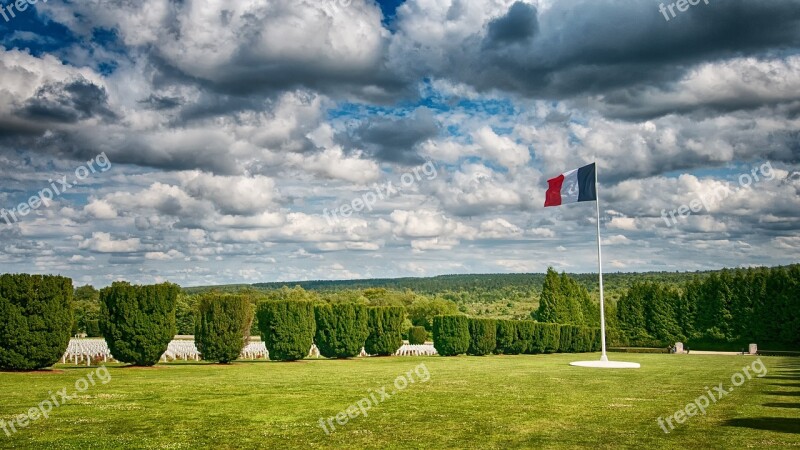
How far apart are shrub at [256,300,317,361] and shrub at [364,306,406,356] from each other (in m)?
6.76

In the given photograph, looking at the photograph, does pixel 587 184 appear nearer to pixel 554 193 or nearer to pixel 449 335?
pixel 554 193

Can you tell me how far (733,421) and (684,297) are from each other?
61.1 meters

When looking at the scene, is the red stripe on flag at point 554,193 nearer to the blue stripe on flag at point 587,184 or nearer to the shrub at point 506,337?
the blue stripe on flag at point 587,184

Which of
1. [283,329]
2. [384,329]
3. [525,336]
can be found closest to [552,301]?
[525,336]

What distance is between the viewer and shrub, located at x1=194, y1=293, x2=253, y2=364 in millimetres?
26578

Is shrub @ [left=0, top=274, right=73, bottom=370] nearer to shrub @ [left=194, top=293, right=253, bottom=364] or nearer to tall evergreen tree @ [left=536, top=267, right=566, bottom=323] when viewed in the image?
shrub @ [left=194, top=293, right=253, bottom=364]

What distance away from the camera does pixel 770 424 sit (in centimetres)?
1123

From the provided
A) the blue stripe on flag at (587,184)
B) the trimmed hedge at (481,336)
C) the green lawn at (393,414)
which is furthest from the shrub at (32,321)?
the trimmed hedge at (481,336)

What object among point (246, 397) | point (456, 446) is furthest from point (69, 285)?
point (456, 446)

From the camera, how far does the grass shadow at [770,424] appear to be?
10703 mm

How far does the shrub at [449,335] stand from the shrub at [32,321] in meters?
27.4

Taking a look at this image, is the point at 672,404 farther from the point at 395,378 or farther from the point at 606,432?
the point at 395,378

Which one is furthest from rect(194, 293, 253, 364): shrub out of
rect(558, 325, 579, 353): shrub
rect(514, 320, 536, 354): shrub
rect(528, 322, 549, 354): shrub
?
rect(558, 325, 579, 353): shrub

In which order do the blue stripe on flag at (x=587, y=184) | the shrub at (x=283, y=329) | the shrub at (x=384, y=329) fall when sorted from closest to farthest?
the blue stripe on flag at (x=587, y=184) → the shrub at (x=283, y=329) → the shrub at (x=384, y=329)
